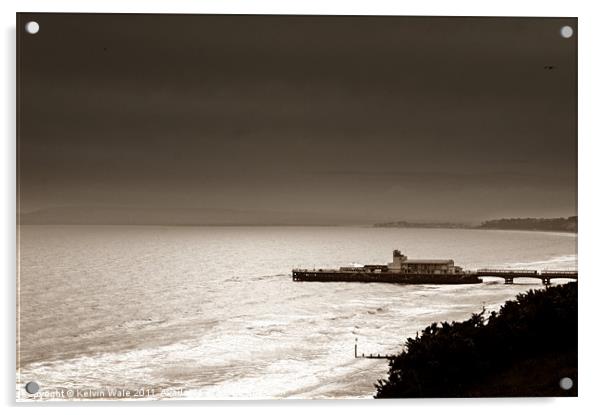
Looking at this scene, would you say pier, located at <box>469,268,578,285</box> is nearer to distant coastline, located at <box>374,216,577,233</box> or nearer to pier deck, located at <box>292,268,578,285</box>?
pier deck, located at <box>292,268,578,285</box>

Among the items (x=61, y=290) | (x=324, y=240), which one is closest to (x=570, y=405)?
(x=324, y=240)

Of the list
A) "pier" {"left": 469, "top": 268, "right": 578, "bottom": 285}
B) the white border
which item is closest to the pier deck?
"pier" {"left": 469, "top": 268, "right": 578, "bottom": 285}

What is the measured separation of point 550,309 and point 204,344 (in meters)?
1.57

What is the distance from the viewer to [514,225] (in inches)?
125

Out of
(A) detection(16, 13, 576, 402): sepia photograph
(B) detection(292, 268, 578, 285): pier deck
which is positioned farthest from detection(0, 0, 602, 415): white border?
(B) detection(292, 268, 578, 285): pier deck

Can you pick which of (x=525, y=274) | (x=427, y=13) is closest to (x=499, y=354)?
(x=525, y=274)

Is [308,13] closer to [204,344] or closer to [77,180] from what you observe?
[77,180]

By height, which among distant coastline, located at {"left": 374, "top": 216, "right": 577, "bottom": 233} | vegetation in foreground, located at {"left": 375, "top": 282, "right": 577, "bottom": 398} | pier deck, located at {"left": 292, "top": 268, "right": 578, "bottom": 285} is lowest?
vegetation in foreground, located at {"left": 375, "top": 282, "right": 577, "bottom": 398}

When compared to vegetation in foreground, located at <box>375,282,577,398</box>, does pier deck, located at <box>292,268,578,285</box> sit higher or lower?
higher

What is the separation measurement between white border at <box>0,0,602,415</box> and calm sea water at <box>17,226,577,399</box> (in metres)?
0.08

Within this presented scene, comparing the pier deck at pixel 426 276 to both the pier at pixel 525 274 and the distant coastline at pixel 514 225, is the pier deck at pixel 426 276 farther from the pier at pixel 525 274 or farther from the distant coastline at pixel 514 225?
the distant coastline at pixel 514 225

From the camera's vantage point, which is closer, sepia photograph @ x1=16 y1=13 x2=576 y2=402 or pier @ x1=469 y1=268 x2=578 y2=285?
sepia photograph @ x1=16 y1=13 x2=576 y2=402

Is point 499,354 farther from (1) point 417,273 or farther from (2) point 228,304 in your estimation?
(2) point 228,304

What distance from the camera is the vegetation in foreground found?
311 centimetres
